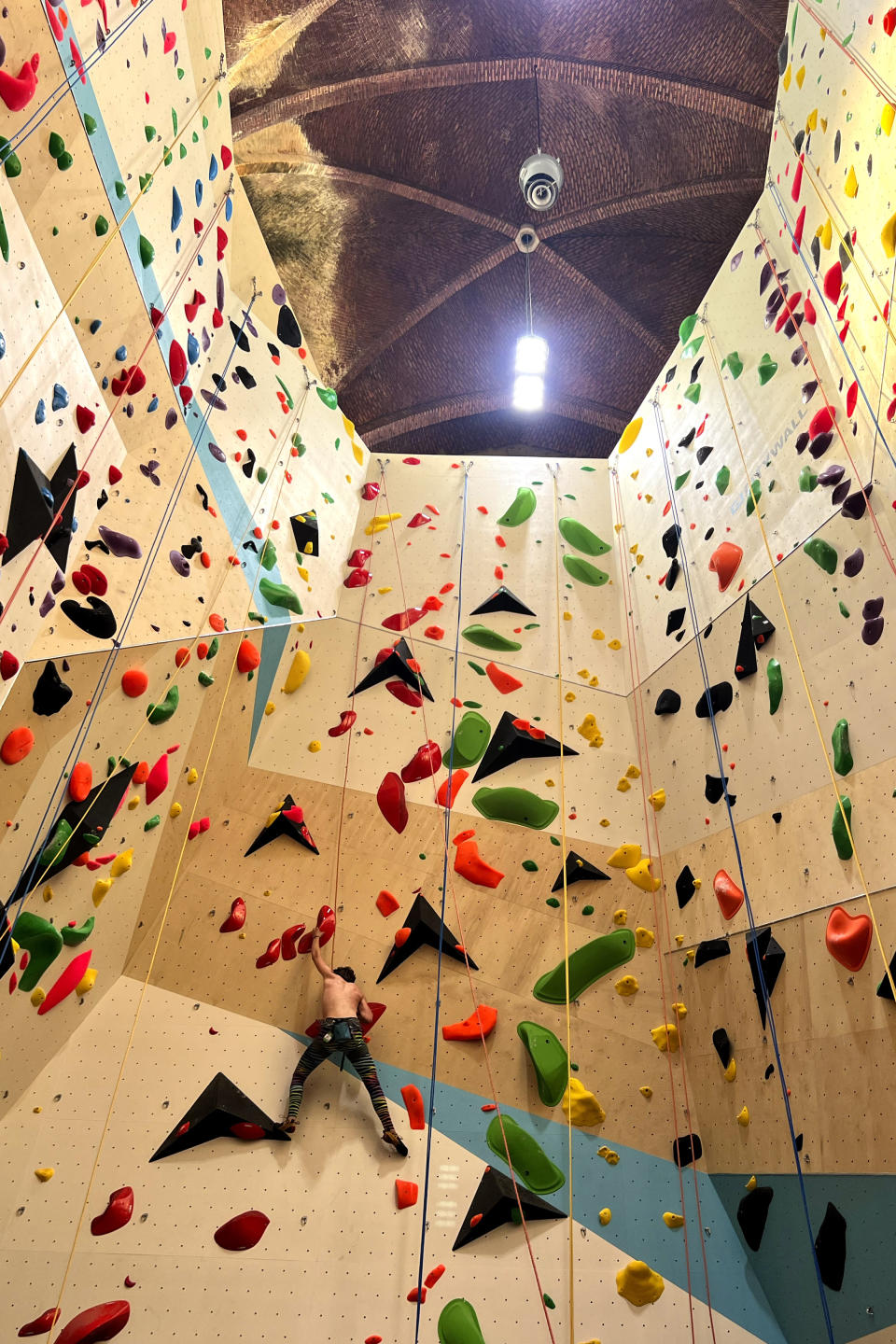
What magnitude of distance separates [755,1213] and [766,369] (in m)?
3.61

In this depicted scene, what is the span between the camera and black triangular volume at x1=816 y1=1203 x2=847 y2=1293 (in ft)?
9.33

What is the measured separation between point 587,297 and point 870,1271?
25.6 ft

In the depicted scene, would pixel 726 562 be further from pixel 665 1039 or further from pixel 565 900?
pixel 665 1039

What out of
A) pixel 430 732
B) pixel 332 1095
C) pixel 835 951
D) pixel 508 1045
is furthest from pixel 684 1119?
pixel 430 732

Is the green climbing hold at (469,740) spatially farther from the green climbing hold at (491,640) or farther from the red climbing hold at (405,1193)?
the red climbing hold at (405,1193)

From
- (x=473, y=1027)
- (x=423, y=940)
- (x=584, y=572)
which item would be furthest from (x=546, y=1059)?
(x=584, y=572)

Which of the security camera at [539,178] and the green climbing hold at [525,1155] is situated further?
the security camera at [539,178]

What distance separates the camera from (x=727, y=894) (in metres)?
3.74

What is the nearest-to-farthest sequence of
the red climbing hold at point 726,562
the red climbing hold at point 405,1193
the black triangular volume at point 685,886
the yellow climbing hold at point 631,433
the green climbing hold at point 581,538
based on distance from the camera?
1. the red climbing hold at point 405,1193
2. the black triangular volume at point 685,886
3. the red climbing hold at point 726,562
4. the green climbing hold at point 581,538
5. the yellow climbing hold at point 631,433

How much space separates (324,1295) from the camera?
3088 mm

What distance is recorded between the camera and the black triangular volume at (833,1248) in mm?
2844

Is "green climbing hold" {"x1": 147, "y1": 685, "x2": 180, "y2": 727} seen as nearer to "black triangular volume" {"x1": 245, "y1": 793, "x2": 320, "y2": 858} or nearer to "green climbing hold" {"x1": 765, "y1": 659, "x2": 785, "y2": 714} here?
"black triangular volume" {"x1": 245, "y1": 793, "x2": 320, "y2": 858}

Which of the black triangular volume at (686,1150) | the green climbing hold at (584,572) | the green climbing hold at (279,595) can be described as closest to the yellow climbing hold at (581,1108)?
the black triangular volume at (686,1150)

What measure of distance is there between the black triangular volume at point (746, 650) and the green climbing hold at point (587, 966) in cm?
127
